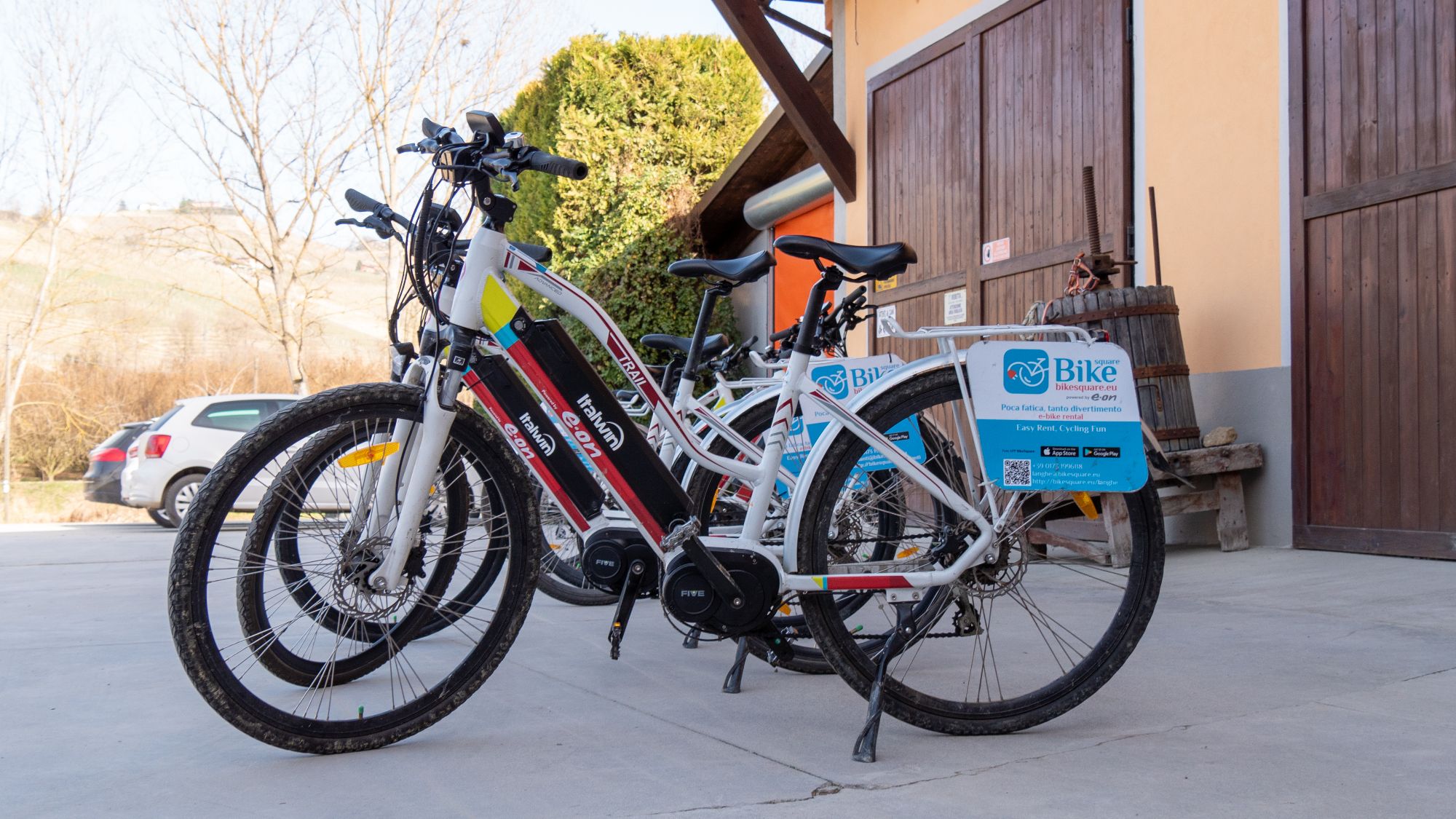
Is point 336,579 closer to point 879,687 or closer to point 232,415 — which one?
point 879,687

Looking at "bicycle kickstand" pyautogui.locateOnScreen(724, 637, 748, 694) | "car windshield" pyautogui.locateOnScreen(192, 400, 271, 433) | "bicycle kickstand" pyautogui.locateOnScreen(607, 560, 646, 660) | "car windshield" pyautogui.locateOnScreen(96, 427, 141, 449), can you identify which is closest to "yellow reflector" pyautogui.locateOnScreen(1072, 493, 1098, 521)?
"bicycle kickstand" pyautogui.locateOnScreen(724, 637, 748, 694)

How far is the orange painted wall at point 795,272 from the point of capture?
10.4m

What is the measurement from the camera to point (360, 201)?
290 cm

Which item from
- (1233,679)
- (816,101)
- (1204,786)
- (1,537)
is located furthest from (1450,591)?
(1,537)

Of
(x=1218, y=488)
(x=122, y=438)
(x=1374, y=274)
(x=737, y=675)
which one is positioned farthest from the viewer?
(x=122, y=438)

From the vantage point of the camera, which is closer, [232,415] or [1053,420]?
[1053,420]

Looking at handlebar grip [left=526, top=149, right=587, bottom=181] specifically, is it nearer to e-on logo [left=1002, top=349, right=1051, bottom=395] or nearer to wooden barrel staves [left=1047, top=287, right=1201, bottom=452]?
e-on logo [left=1002, top=349, right=1051, bottom=395]

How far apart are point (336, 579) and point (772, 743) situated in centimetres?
100

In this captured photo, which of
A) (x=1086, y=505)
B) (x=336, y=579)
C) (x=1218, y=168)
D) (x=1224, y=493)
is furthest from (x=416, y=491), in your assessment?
(x=1218, y=168)

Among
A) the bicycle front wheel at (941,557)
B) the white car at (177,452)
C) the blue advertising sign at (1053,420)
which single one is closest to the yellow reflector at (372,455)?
the bicycle front wheel at (941,557)

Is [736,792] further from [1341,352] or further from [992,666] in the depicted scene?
[1341,352]

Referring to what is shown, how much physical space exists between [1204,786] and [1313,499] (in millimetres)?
3542

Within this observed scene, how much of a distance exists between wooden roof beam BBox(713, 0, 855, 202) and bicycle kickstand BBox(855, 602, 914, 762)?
252 inches

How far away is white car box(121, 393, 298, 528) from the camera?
38.4 ft
